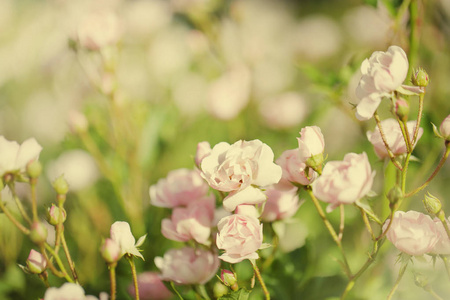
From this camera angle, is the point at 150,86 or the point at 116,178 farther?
the point at 150,86

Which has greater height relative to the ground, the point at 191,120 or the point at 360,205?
the point at 360,205

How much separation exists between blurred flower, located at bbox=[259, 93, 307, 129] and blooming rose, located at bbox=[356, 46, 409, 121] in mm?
449

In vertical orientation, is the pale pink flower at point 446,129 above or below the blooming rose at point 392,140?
above

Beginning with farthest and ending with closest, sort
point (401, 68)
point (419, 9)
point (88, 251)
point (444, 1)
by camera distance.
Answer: point (444, 1)
point (88, 251)
point (419, 9)
point (401, 68)

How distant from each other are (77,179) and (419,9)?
0.58m

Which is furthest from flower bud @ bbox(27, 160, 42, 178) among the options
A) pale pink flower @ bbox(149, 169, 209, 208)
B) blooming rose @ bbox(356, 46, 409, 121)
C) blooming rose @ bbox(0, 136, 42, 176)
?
blooming rose @ bbox(356, 46, 409, 121)

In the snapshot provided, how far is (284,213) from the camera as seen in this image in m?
0.42

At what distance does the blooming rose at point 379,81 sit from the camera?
0.33 m

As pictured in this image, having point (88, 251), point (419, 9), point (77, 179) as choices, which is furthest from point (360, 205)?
point (77, 179)

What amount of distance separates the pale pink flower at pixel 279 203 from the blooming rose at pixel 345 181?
0.07 meters

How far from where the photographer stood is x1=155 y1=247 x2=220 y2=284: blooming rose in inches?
15.7

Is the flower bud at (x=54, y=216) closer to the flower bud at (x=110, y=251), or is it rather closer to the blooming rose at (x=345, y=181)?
the flower bud at (x=110, y=251)

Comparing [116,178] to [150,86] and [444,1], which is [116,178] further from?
[444,1]

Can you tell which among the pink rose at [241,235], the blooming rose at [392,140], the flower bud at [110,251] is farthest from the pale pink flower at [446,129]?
the flower bud at [110,251]
